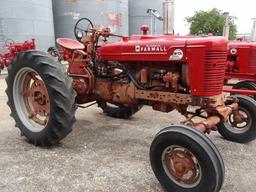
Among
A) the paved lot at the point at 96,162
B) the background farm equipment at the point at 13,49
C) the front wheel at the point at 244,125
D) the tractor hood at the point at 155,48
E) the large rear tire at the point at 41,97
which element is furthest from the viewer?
the background farm equipment at the point at 13,49

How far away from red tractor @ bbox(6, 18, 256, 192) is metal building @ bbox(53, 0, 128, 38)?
11.4 m

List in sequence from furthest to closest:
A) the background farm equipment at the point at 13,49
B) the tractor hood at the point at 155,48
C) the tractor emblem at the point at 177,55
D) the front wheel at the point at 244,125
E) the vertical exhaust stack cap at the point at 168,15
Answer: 1. the background farm equipment at the point at 13,49
2. the vertical exhaust stack cap at the point at 168,15
3. the front wheel at the point at 244,125
4. the tractor emblem at the point at 177,55
5. the tractor hood at the point at 155,48

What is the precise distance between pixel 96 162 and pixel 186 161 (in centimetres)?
110

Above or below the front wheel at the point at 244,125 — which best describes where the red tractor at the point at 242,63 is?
above

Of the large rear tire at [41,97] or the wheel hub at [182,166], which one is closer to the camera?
the wheel hub at [182,166]

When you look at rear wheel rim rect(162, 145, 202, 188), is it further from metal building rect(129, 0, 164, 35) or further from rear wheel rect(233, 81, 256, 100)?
metal building rect(129, 0, 164, 35)

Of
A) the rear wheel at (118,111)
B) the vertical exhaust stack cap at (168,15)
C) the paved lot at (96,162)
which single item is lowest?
the paved lot at (96,162)

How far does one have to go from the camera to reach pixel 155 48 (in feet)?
10.2

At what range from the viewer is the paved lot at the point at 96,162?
2705 mm

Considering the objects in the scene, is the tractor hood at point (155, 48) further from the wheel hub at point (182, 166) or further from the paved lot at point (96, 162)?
the paved lot at point (96, 162)

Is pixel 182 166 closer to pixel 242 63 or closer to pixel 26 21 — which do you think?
pixel 242 63

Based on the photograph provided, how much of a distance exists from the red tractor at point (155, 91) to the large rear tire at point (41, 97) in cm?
1

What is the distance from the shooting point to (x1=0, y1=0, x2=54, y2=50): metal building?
11.8 meters

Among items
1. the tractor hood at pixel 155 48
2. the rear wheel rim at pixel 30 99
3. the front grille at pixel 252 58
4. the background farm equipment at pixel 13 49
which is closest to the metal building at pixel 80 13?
the background farm equipment at pixel 13 49
